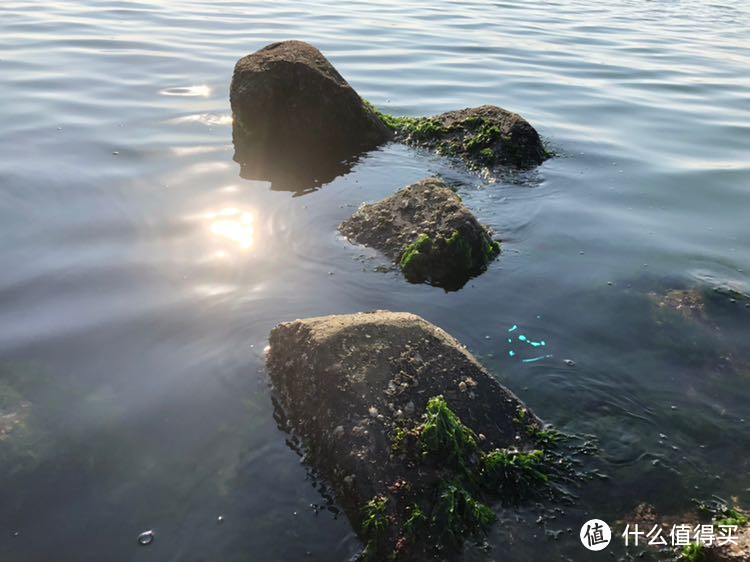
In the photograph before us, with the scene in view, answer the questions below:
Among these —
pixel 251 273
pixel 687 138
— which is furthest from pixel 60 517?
pixel 687 138

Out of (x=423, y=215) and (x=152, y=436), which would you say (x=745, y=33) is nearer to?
(x=423, y=215)

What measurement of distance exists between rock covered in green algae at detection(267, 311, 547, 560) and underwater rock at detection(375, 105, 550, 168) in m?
5.57

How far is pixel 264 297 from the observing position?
7.02 m

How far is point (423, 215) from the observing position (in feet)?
26.0

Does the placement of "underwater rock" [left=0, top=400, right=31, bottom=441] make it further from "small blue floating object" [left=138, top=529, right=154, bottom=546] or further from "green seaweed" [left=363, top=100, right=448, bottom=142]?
"green seaweed" [left=363, top=100, right=448, bottom=142]

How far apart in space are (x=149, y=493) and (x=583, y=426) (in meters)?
3.36

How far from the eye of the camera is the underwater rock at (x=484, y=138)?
35.0 feet

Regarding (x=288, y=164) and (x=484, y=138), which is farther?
(x=484, y=138)

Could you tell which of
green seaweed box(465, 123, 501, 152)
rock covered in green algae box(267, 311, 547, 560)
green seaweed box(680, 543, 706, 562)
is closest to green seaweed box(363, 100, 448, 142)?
green seaweed box(465, 123, 501, 152)

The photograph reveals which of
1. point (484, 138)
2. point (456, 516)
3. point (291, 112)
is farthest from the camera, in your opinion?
point (291, 112)

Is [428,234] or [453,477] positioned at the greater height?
[428,234]

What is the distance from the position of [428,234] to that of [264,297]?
1.98 meters

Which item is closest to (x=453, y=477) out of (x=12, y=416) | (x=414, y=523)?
(x=414, y=523)

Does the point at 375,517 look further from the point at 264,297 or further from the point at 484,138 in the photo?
the point at 484,138
